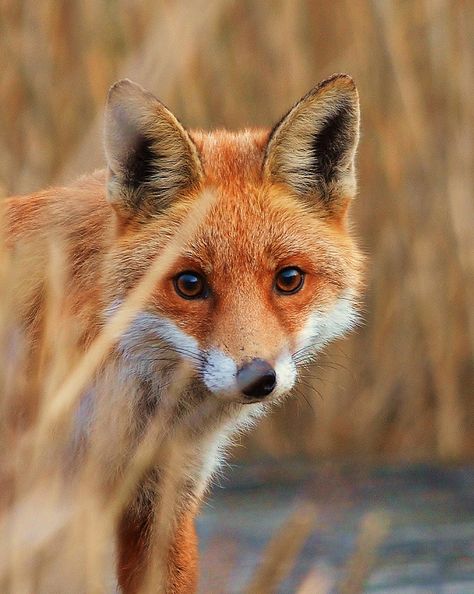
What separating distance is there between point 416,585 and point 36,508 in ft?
7.13

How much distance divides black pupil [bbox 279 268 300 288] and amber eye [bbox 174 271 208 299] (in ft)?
0.81

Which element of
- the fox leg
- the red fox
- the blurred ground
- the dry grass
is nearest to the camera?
the red fox

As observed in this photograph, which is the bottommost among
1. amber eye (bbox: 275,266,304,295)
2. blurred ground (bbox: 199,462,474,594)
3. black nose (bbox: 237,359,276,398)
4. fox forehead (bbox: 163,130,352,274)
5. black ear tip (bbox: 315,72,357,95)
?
blurred ground (bbox: 199,462,474,594)

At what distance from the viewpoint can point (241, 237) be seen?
11.5ft

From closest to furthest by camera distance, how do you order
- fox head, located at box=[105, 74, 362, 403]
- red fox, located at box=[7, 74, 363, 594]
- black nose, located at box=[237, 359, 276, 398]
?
1. black nose, located at box=[237, 359, 276, 398]
2. fox head, located at box=[105, 74, 362, 403]
3. red fox, located at box=[7, 74, 363, 594]

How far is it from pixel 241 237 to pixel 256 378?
1.78 ft

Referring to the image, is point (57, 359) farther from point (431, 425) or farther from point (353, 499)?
point (431, 425)

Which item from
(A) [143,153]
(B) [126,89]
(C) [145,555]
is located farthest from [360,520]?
(B) [126,89]

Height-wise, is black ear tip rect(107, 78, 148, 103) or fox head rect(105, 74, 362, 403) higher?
black ear tip rect(107, 78, 148, 103)

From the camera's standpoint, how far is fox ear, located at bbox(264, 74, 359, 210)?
Answer: 3.69 m

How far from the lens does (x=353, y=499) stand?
588 centimetres

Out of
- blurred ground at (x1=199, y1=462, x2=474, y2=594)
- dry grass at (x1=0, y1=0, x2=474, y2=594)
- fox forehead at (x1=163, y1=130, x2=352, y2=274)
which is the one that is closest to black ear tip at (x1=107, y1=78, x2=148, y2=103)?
fox forehead at (x1=163, y1=130, x2=352, y2=274)

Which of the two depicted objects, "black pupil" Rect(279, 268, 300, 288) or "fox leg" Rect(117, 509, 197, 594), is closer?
"black pupil" Rect(279, 268, 300, 288)

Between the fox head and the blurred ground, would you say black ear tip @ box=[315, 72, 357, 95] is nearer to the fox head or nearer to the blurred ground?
the fox head
